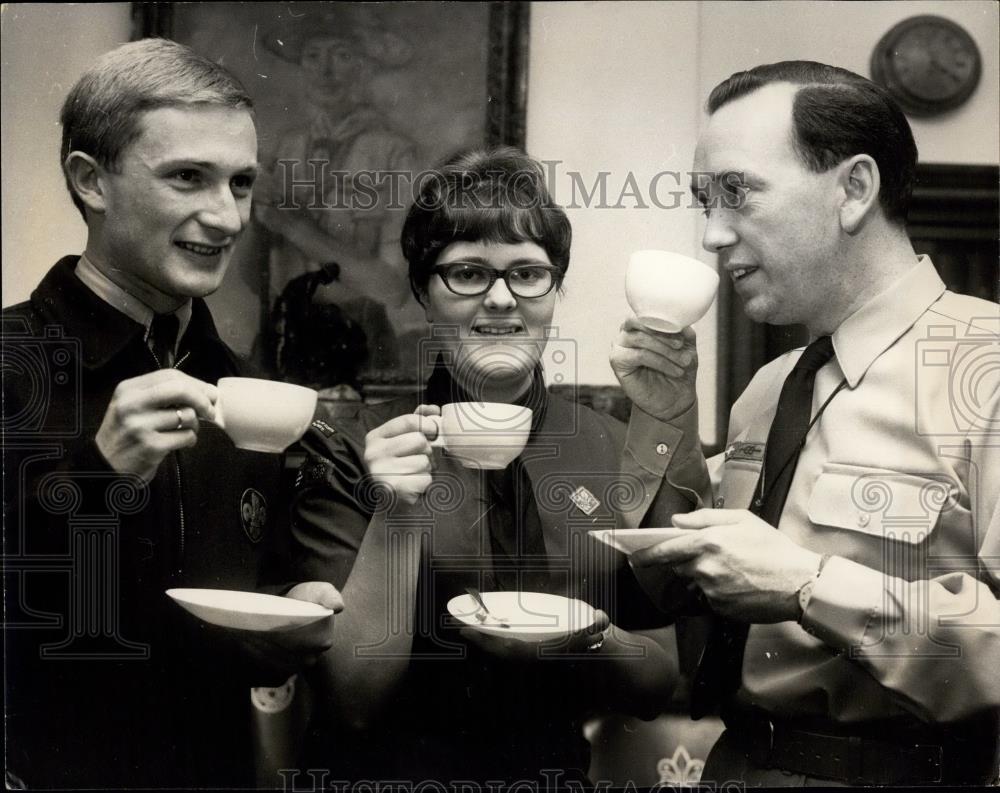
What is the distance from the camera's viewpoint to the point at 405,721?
0.94 metres

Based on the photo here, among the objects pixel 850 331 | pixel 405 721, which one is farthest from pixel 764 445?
pixel 405 721

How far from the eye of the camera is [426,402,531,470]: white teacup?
2.93ft

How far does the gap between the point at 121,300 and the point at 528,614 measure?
1.48 ft

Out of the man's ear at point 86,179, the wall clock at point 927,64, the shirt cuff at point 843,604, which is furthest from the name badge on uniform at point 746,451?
the man's ear at point 86,179

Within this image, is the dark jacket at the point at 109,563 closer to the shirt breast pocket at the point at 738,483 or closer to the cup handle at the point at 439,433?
the cup handle at the point at 439,433

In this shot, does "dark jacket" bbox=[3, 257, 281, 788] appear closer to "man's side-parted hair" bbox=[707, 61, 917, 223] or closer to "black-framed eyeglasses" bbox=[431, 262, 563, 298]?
"black-framed eyeglasses" bbox=[431, 262, 563, 298]

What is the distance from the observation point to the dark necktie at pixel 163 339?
36.5 inches

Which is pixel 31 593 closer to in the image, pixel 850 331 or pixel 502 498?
pixel 502 498

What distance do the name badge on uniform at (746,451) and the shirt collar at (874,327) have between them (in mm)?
97

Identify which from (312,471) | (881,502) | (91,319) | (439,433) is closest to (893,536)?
(881,502)

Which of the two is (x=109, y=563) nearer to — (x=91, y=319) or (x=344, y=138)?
(x=91, y=319)

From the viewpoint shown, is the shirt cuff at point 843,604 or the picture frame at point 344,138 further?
the picture frame at point 344,138

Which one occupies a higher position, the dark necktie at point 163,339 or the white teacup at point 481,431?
the dark necktie at point 163,339

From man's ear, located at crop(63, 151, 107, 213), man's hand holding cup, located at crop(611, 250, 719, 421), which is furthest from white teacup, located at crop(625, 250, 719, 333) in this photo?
man's ear, located at crop(63, 151, 107, 213)
